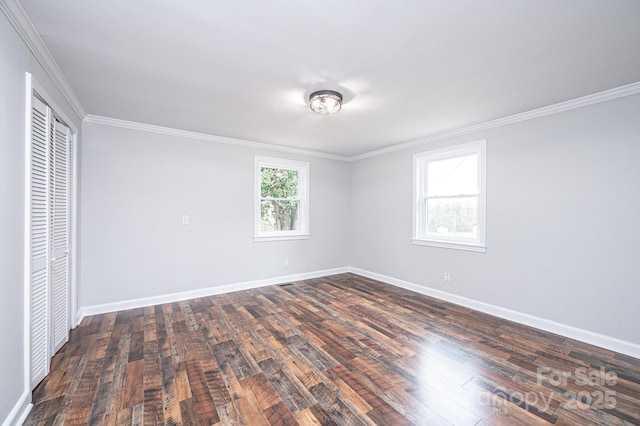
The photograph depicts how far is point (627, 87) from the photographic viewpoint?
251cm

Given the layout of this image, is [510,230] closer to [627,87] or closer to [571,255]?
[571,255]

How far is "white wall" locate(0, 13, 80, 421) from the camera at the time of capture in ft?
4.96

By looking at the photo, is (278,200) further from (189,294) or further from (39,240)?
(39,240)

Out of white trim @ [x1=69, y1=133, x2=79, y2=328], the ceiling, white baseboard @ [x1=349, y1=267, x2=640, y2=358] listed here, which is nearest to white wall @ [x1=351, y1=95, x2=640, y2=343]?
white baseboard @ [x1=349, y1=267, x2=640, y2=358]

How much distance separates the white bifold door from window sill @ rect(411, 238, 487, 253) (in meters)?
4.42

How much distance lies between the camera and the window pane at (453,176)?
381cm

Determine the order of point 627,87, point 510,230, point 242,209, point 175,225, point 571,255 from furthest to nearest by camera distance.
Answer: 1. point 242,209
2. point 175,225
3. point 510,230
4. point 571,255
5. point 627,87

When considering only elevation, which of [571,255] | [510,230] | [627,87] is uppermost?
[627,87]

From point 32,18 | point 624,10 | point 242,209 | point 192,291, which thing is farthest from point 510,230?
point 32,18

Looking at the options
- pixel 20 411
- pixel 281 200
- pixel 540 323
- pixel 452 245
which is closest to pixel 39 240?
pixel 20 411

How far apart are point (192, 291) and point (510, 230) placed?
446 cm

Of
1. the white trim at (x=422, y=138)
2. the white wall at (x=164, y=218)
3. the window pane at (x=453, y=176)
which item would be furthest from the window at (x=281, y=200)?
the window pane at (x=453, y=176)

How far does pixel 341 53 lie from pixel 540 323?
11.7ft

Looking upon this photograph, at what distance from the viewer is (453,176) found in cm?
405
